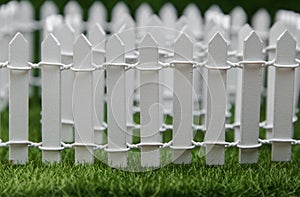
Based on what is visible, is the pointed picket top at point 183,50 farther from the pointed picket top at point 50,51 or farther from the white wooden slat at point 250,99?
Answer: the pointed picket top at point 50,51

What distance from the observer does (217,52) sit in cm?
507

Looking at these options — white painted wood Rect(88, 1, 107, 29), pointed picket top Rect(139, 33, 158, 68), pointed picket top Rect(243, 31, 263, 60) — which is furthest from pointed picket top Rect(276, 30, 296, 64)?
white painted wood Rect(88, 1, 107, 29)

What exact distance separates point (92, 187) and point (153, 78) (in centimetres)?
108

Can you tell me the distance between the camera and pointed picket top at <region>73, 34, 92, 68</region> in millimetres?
5031

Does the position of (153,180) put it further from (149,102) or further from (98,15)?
(98,15)

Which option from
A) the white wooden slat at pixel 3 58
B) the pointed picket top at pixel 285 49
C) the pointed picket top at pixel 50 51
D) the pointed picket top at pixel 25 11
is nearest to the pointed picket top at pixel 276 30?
the pointed picket top at pixel 285 49

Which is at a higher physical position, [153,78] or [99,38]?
[99,38]

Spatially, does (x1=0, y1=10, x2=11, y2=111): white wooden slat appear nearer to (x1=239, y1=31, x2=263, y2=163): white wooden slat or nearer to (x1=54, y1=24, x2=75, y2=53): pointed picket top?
(x1=54, y1=24, x2=75, y2=53): pointed picket top

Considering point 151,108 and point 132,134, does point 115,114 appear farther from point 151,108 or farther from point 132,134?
point 132,134

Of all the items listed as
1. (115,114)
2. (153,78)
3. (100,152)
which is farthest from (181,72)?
(100,152)

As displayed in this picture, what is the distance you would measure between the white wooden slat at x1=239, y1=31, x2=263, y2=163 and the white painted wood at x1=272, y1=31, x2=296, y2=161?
164 millimetres

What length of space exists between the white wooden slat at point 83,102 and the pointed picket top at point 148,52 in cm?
42

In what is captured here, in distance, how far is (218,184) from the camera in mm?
4547

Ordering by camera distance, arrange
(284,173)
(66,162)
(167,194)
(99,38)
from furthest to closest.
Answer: (99,38) → (66,162) → (284,173) → (167,194)
